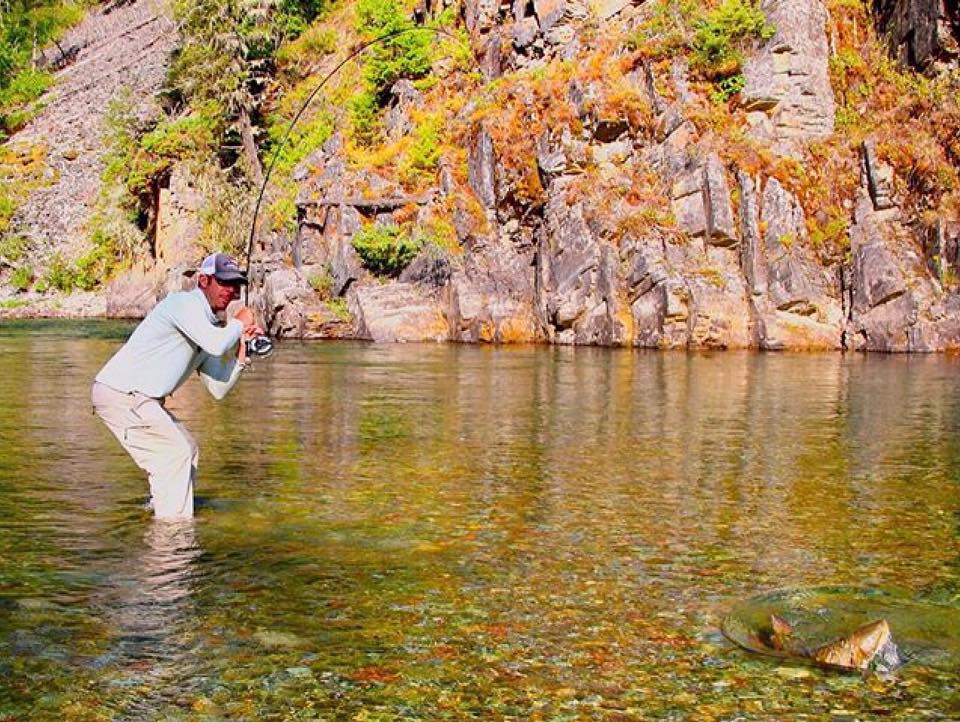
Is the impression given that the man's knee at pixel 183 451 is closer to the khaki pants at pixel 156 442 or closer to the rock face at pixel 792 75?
the khaki pants at pixel 156 442

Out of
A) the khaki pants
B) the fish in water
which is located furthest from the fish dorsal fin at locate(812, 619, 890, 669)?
the khaki pants

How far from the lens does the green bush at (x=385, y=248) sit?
4166 centimetres

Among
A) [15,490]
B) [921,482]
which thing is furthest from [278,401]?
[921,482]

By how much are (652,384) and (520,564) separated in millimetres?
15615

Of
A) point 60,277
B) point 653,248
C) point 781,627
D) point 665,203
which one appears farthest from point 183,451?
point 60,277

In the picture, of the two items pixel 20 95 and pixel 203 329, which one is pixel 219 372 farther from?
pixel 20 95

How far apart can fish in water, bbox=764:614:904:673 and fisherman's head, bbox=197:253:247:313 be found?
5.12m

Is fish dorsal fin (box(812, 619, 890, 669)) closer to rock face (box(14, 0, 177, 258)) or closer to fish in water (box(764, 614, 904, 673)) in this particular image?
fish in water (box(764, 614, 904, 673))

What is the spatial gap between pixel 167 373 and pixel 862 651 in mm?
5789

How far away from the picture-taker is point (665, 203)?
39000 millimetres

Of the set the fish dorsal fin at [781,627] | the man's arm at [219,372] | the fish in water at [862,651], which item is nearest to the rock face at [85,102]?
the man's arm at [219,372]

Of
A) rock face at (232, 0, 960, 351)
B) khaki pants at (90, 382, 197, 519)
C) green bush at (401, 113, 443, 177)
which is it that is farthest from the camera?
green bush at (401, 113, 443, 177)

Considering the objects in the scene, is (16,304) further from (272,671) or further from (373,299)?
(272,671)

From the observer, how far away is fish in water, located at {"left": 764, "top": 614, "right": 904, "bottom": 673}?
6047 millimetres
